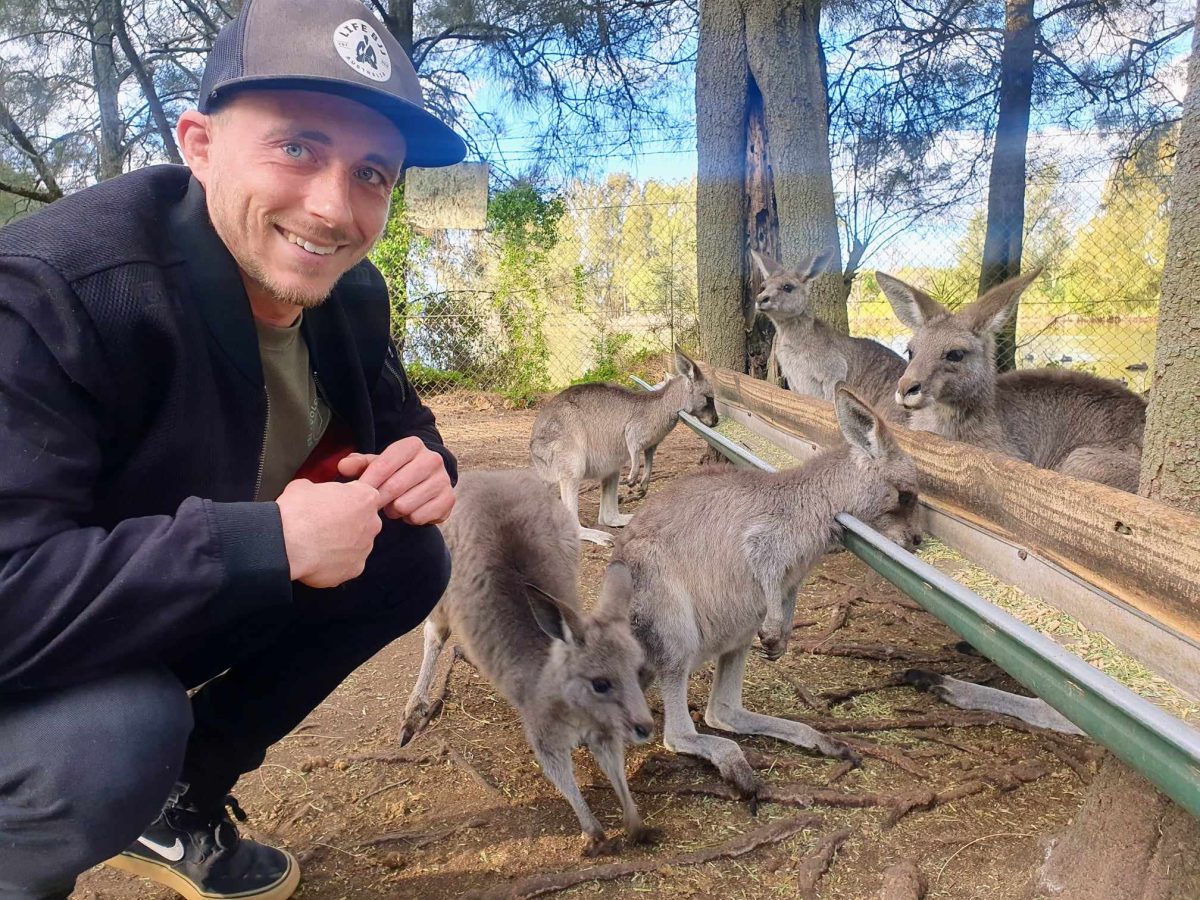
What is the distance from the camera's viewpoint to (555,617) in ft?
6.68

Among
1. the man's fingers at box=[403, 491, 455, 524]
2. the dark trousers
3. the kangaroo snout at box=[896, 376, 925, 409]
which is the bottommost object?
the dark trousers

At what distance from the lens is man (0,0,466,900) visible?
1.09 m

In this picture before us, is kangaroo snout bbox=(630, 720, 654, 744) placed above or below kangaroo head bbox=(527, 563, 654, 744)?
below

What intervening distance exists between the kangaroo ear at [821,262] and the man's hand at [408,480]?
3.80 m

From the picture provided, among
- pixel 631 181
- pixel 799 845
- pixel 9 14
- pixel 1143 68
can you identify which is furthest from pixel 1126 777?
pixel 9 14

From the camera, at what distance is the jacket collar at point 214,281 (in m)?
1.30

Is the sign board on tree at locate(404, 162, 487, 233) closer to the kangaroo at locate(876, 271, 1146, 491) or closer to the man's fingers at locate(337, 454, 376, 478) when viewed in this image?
the kangaroo at locate(876, 271, 1146, 491)

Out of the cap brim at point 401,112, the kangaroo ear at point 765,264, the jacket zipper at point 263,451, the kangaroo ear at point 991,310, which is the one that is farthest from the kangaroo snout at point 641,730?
the kangaroo ear at point 765,264

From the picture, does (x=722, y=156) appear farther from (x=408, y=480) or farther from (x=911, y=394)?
(x=408, y=480)

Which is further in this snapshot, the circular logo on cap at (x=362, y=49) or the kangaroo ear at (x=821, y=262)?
the kangaroo ear at (x=821, y=262)

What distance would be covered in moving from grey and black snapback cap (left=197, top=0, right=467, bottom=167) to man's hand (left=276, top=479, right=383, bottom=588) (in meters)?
0.57

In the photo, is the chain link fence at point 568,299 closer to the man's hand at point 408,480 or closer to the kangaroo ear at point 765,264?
the kangaroo ear at point 765,264

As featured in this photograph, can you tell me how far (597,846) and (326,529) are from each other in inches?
42.9

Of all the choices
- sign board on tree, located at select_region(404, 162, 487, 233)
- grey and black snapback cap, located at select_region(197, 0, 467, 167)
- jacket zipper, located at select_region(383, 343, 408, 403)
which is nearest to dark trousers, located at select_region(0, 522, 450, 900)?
jacket zipper, located at select_region(383, 343, 408, 403)
